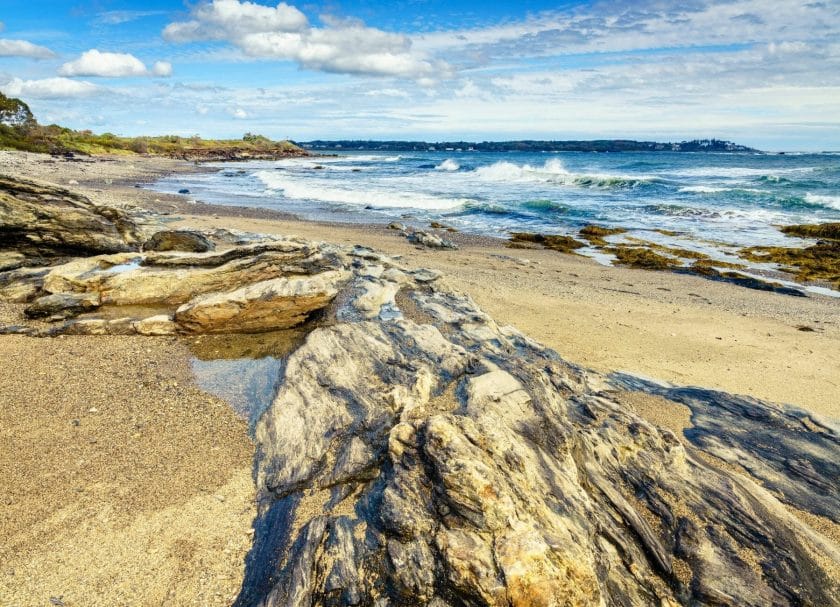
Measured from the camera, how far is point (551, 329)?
36.3 ft

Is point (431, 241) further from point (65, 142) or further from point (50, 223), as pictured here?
point (65, 142)

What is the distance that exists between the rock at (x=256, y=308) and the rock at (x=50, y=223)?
16.6ft

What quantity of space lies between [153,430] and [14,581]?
219 cm

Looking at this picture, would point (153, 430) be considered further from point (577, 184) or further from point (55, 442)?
point (577, 184)

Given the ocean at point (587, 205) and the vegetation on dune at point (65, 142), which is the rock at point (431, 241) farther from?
the vegetation on dune at point (65, 142)

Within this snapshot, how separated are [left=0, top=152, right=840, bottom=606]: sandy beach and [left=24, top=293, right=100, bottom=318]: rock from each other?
689 mm

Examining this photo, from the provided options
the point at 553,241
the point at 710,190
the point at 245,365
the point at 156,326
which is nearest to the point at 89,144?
the point at 553,241

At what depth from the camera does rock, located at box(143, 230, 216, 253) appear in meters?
12.0

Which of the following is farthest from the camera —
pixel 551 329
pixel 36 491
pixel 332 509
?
pixel 551 329

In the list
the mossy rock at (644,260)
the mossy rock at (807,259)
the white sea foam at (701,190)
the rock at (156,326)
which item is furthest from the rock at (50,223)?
the white sea foam at (701,190)

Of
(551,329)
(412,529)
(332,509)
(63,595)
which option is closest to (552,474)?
(412,529)

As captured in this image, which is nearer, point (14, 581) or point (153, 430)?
point (14, 581)

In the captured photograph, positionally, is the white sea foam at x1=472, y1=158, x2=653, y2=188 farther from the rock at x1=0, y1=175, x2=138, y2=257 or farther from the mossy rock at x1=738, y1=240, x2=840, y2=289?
the rock at x1=0, y1=175, x2=138, y2=257

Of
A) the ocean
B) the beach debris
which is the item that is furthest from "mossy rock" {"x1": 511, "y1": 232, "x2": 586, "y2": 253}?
the beach debris
